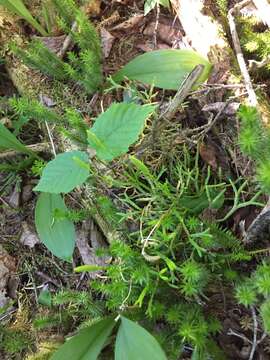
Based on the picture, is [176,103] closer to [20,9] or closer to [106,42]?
[106,42]

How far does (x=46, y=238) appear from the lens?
176 centimetres

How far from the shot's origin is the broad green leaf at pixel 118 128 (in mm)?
1360

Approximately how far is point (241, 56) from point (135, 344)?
3.44ft

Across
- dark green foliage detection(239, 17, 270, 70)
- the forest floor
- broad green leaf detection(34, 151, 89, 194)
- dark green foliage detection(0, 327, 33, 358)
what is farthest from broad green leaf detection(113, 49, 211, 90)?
dark green foliage detection(0, 327, 33, 358)

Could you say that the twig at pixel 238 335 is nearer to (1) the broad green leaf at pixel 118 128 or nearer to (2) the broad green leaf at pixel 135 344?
(2) the broad green leaf at pixel 135 344

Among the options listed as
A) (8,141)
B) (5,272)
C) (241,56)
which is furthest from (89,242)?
(241,56)

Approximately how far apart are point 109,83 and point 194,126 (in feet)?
1.38

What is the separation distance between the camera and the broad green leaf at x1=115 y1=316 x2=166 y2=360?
4.23 ft

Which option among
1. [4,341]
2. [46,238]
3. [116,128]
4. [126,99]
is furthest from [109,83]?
[4,341]

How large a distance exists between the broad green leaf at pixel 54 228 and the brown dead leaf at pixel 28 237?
0.13 metres

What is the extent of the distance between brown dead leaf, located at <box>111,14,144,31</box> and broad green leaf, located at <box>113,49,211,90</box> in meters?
0.29

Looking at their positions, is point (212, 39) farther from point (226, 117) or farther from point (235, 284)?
point (235, 284)

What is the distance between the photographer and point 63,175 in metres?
1.46

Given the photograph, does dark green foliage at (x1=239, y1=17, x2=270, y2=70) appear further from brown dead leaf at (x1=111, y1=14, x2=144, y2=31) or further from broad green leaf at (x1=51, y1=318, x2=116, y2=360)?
broad green leaf at (x1=51, y1=318, x2=116, y2=360)
